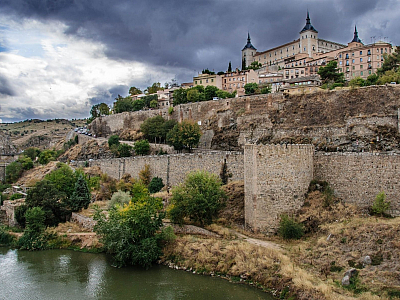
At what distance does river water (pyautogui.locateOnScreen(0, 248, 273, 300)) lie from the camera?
15382 millimetres

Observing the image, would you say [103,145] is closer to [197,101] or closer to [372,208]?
[197,101]

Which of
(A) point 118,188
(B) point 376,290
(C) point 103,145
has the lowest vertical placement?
(B) point 376,290

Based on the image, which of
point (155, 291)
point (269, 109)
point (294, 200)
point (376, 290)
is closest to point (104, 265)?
point (155, 291)

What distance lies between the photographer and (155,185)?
94.0 feet

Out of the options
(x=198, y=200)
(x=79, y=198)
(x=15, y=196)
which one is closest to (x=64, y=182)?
(x=79, y=198)

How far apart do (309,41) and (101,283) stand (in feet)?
196

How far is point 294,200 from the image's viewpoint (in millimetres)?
18250

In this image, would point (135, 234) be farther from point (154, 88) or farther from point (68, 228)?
point (154, 88)

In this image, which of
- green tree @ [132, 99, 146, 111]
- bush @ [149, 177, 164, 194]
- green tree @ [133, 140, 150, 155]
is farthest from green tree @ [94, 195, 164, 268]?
green tree @ [132, 99, 146, 111]

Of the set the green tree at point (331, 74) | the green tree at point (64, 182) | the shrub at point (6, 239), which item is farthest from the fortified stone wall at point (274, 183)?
the green tree at point (331, 74)

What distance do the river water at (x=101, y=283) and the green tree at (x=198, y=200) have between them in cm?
345

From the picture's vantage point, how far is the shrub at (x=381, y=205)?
17.0 m

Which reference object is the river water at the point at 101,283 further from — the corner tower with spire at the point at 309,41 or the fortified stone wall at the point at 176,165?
the corner tower with spire at the point at 309,41

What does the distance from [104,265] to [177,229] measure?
435 centimetres
